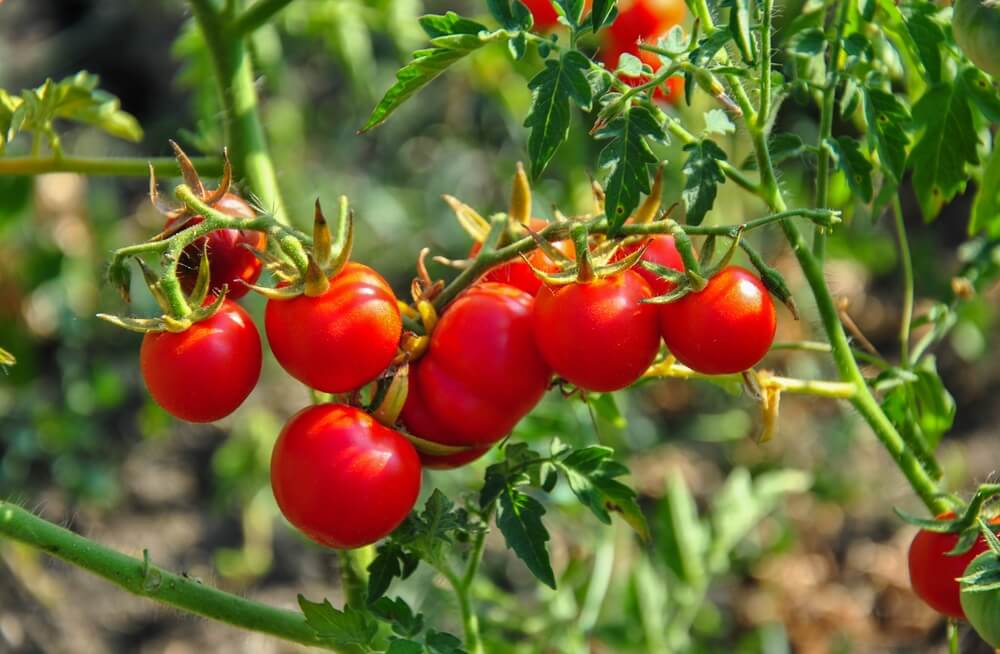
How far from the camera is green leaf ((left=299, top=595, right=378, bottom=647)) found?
3.30ft

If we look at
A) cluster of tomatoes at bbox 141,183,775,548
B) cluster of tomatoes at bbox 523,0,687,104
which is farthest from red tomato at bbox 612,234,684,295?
cluster of tomatoes at bbox 523,0,687,104

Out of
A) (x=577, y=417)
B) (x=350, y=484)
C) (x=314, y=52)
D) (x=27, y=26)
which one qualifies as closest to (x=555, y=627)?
(x=577, y=417)

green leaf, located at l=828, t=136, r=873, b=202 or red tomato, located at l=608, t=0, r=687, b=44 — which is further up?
green leaf, located at l=828, t=136, r=873, b=202

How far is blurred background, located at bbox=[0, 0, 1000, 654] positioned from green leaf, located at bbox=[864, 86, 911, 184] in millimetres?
957

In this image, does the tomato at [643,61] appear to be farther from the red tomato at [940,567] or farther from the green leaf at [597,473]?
the red tomato at [940,567]

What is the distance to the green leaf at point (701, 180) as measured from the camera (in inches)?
37.5

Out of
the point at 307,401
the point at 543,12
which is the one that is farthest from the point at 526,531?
the point at 307,401

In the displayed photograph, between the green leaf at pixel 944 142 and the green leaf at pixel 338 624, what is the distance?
0.66m

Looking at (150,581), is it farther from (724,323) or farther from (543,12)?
(543,12)

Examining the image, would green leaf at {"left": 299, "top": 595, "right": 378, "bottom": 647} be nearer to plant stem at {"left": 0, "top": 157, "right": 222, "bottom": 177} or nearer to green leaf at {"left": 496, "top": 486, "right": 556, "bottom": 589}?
green leaf at {"left": 496, "top": 486, "right": 556, "bottom": 589}

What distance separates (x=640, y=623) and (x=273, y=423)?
953 millimetres

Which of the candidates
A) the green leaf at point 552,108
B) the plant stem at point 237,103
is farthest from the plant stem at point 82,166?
the green leaf at point 552,108

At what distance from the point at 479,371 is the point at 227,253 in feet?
0.84

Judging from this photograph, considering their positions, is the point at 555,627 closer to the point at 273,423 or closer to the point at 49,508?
the point at 273,423
